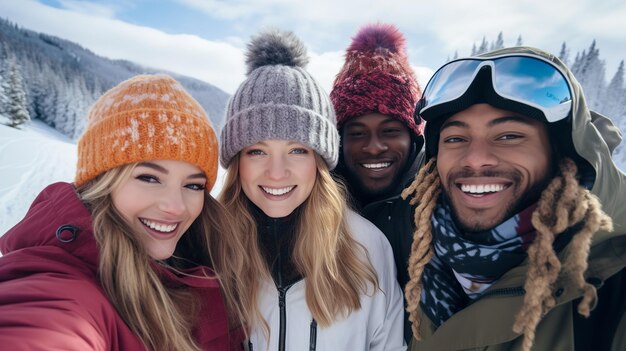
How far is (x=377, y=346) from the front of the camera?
2377 mm

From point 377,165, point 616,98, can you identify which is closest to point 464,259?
point 377,165

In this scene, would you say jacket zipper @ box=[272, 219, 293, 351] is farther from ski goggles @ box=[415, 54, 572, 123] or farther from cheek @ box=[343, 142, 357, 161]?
ski goggles @ box=[415, 54, 572, 123]

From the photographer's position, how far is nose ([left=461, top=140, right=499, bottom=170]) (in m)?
1.87

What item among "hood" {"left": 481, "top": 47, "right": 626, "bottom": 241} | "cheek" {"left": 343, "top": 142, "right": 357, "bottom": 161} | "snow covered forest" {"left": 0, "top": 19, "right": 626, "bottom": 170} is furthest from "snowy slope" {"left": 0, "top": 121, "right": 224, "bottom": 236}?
"snow covered forest" {"left": 0, "top": 19, "right": 626, "bottom": 170}

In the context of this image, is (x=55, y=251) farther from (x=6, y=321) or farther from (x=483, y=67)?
(x=483, y=67)

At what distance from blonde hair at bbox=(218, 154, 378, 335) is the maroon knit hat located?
100 centimetres

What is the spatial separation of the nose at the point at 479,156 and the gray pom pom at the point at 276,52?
5.26 ft

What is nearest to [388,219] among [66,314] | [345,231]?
[345,231]

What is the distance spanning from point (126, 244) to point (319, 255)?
125 cm

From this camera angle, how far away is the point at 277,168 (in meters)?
2.38

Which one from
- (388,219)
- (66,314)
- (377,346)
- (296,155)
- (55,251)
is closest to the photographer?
(66,314)

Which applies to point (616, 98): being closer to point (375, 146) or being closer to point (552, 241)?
point (375, 146)

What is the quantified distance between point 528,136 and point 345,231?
1390 mm

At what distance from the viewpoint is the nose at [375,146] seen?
316 cm
